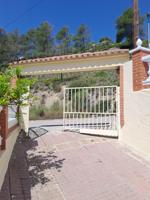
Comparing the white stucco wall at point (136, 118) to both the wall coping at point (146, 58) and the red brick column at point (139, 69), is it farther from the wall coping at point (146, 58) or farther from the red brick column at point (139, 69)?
the wall coping at point (146, 58)

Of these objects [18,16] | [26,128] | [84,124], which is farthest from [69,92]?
[18,16]

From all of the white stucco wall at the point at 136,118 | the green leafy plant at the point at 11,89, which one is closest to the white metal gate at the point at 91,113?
the white stucco wall at the point at 136,118

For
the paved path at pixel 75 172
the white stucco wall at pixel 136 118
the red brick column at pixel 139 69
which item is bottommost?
the paved path at pixel 75 172

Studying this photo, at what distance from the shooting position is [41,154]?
8461 millimetres

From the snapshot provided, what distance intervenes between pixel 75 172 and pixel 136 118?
267 cm

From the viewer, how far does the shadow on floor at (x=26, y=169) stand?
5.46 metres

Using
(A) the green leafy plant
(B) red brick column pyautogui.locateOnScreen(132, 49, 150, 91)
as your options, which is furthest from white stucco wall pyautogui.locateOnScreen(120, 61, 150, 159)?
(A) the green leafy plant

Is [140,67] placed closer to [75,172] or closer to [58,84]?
[75,172]

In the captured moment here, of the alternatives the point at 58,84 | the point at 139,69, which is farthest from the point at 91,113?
the point at 58,84

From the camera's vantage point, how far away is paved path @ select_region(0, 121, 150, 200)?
5410 millimetres

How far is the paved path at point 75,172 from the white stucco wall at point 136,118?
0.34m

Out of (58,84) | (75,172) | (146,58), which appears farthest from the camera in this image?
(58,84)

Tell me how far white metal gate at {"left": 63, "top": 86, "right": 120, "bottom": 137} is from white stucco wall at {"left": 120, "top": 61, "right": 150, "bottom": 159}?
90 centimetres

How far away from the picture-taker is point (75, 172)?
6727mm
